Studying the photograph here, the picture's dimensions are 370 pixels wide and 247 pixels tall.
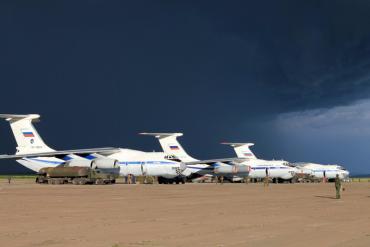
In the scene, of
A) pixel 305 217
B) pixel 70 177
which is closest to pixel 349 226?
pixel 305 217

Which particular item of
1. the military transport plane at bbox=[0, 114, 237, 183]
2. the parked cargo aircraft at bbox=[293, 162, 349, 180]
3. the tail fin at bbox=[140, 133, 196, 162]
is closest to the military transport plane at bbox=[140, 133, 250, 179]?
the tail fin at bbox=[140, 133, 196, 162]

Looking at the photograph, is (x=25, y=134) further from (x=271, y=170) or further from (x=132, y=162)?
(x=271, y=170)

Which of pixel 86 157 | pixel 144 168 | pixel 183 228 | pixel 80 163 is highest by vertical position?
pixel 86 157

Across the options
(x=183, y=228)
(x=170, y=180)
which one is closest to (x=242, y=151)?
(x=170, y=180)

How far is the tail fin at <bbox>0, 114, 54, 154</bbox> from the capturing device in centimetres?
6688

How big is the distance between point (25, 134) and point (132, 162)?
52.7 ft

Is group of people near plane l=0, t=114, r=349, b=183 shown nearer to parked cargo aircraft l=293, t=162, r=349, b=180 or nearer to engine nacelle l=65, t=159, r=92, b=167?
engine nacelle l=65, t=159, r=92, b=167

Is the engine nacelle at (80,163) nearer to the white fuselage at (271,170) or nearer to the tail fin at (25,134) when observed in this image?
the tail fin at (25,134)

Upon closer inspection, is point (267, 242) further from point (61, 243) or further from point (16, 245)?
point (16, 245)

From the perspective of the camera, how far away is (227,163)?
7862 cm

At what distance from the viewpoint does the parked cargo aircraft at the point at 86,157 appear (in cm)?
6184

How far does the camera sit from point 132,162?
2474 inches

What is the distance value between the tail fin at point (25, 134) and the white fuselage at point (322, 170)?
4616cm

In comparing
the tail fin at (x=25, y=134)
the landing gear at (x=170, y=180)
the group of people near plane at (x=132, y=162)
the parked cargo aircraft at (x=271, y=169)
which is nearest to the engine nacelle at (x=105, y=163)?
the group of people near plane at (x=132, y=162)
